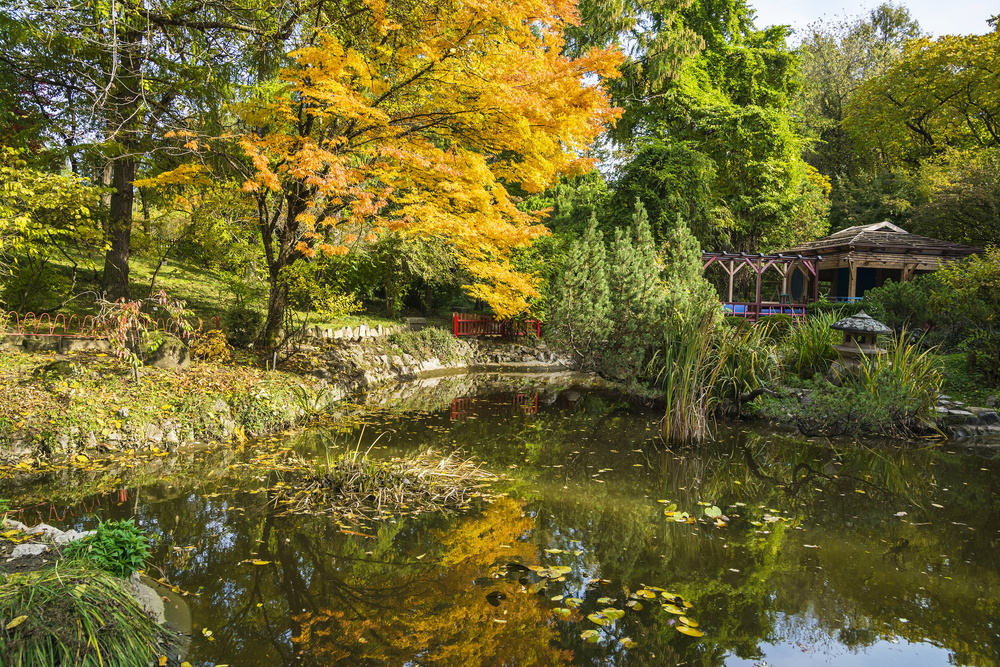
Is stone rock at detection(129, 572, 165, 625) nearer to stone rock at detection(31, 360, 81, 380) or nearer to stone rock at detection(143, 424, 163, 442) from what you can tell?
stone rock at detection(143, 424, 163, 442)

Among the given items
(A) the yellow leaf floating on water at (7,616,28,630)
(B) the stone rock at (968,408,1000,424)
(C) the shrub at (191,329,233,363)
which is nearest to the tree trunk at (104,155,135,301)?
(C) the shrub at (191,329,233,363)

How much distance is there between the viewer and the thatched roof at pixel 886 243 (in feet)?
64.5

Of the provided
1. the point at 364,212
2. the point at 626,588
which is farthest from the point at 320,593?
the point at 364,212

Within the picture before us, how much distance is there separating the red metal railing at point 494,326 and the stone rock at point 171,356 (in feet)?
31.5

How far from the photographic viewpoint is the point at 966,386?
32.1ft

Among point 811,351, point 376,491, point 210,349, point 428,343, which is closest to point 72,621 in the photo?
point 376,491

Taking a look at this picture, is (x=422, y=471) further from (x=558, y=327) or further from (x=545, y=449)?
(x=558, y=327)

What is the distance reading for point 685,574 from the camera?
4062 mm

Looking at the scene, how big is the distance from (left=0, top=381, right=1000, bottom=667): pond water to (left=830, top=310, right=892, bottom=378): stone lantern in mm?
2084

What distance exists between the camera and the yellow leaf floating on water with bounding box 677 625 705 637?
331cm

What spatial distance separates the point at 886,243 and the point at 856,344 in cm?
1428

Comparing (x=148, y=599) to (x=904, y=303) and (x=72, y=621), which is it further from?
(x=904, y=303)

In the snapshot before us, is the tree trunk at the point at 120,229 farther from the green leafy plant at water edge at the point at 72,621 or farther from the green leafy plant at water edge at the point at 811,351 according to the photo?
the green leafy plant at water edge at the point at 811,351

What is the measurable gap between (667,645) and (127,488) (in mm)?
5185
